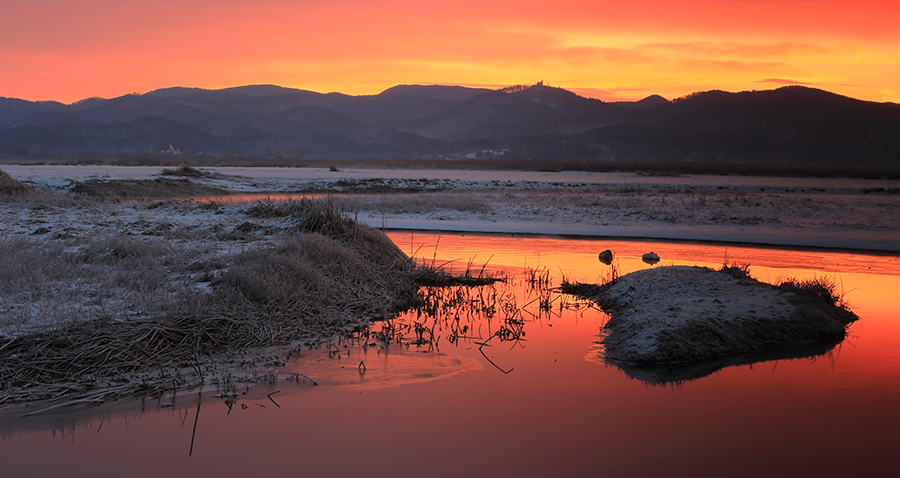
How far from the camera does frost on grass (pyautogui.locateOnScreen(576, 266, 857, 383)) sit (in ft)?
22.8

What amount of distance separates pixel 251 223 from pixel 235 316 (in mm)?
5819

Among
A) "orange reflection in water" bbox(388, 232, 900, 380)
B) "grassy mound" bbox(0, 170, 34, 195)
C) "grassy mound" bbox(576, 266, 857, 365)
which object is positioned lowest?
"orange reflection in water" bbox(388, 232, 900, 380)

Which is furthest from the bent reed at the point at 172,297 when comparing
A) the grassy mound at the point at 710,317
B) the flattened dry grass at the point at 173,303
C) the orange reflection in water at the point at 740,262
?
the grassy mound at the point at 710,317

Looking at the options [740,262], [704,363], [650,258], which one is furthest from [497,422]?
[740,262]

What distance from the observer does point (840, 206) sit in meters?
28.6

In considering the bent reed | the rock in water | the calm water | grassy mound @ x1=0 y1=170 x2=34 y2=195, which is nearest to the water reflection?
the calm water

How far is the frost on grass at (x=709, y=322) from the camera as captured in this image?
6.95 m

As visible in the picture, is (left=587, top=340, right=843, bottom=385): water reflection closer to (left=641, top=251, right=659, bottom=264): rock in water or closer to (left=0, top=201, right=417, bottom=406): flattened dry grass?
(left=0, top=201, right=417, bottom=406): flattened dry grass

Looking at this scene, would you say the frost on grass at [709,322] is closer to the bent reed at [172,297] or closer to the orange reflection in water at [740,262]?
the orange reflection in water at [740,262]

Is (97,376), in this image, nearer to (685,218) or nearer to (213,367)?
(213,367)

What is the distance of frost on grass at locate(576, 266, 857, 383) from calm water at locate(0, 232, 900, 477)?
0.29 meters

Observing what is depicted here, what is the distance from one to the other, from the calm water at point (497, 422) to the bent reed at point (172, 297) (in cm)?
71

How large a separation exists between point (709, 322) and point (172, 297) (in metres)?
6.70

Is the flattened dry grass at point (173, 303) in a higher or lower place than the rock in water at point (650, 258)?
higher
